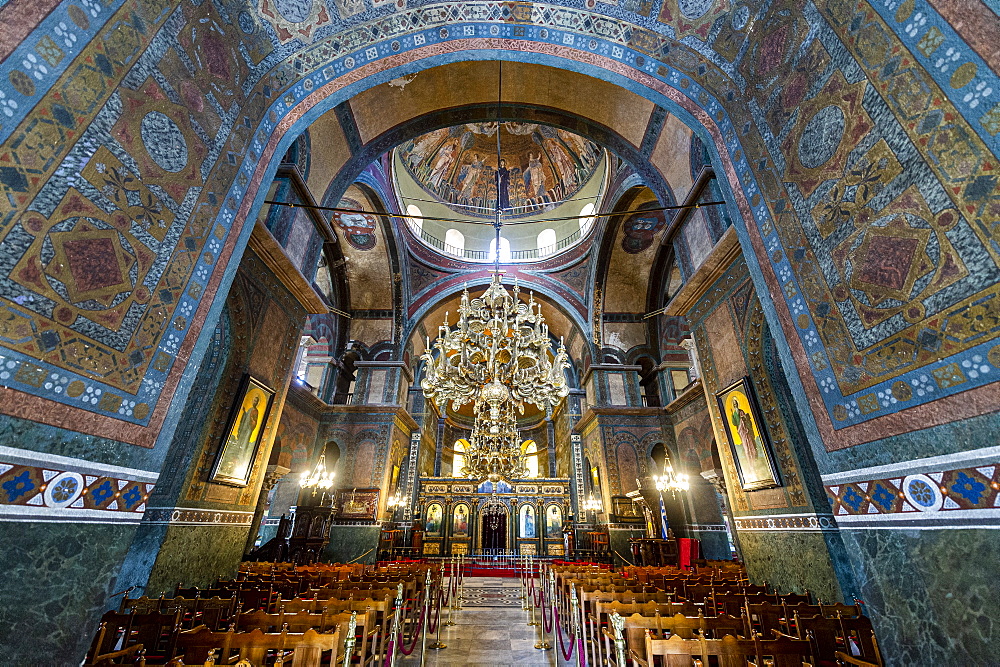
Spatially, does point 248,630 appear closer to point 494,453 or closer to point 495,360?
point 495,360

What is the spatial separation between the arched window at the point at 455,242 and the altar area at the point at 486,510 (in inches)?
419

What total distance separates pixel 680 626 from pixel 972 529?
1.90m

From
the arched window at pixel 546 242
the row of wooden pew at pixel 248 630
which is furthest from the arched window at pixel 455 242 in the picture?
the row of wooden pew at pixel 248 630

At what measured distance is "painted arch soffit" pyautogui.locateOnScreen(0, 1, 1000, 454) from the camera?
2438 mm

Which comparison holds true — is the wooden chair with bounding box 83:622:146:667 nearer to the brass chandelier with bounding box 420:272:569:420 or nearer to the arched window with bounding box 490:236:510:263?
the brass chandelier with bounding box 420:272:569:420

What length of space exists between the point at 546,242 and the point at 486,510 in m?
13.3

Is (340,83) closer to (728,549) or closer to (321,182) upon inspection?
(321,182)

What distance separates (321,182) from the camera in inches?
304

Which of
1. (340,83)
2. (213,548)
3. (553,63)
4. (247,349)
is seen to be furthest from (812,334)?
(213,548)

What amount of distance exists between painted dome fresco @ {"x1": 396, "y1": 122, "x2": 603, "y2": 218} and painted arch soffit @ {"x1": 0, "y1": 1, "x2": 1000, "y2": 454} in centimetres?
1084

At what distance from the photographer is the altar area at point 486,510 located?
1706 centimetres

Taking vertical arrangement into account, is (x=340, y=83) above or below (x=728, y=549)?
above

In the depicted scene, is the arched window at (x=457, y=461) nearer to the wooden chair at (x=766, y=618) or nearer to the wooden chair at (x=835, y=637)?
the wooden chair at (x=766, y=618)

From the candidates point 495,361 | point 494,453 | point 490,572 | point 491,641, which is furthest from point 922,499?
point 490,572
